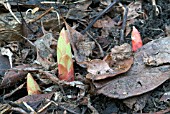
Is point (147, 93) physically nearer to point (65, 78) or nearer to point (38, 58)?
point (65, 78)

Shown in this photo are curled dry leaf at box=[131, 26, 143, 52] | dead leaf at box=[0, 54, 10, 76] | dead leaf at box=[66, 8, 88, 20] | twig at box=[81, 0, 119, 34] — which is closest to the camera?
dead leaf at box=[0, 54, 10, 76]

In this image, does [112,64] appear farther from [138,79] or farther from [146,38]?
[146,38]

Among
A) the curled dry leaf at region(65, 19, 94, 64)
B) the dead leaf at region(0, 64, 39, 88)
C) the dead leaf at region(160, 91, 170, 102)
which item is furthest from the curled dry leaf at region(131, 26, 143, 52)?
the dead leaf at region(0, 64, 39, 88)

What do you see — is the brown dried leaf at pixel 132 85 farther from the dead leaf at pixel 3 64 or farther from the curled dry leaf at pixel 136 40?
the dead leaf at pixel 3 64

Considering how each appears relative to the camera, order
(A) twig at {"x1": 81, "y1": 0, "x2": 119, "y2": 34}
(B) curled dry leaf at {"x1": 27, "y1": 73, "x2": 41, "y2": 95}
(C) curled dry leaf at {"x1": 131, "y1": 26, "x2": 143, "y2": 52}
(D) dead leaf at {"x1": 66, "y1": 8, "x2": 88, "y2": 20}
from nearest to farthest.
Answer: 1. (B) curled dry leaf at {"x1": 27, "y1": 73, "x2": 41, "y2": 95}
2. (C) curled dry leaf at {"x1": 131, "y1": 26, "x2": 143, "y2": 52}
3. (A) twig at {"x1": 81, "y1": 0, "x2": 119, "y2": 34}
4. (D) dead leaf at {"x1": 66, "y1": 8, "x2": 88, "y2": 20}

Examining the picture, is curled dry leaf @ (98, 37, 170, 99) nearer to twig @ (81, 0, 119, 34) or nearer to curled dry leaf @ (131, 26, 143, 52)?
curled dry leaf @ (131, 26, 143, 52)

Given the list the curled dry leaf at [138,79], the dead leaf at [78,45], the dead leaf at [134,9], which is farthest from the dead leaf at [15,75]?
the dead leaf at [134,9]

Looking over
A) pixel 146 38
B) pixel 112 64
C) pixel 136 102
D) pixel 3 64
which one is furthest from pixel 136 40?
pixel 3 64
